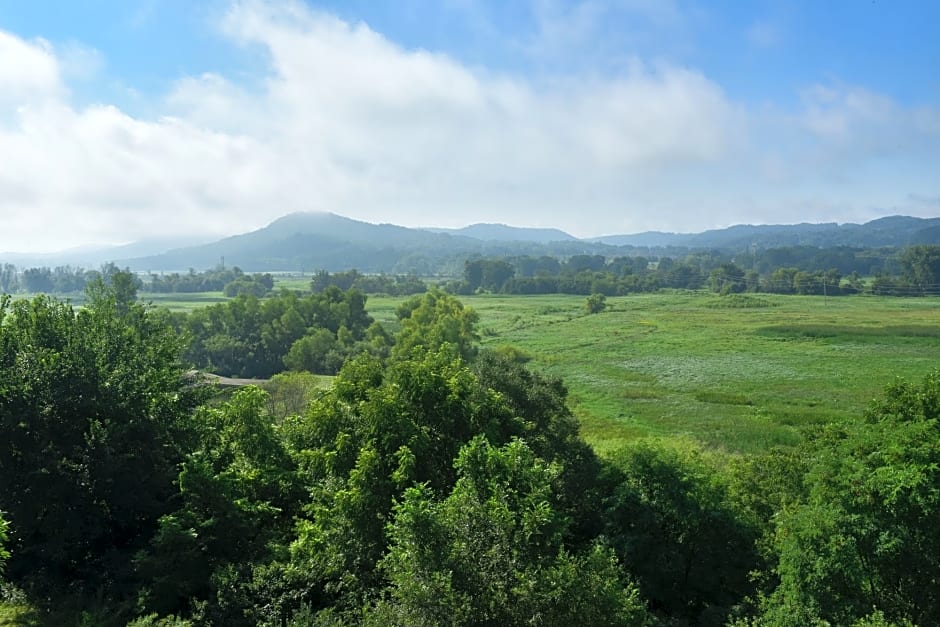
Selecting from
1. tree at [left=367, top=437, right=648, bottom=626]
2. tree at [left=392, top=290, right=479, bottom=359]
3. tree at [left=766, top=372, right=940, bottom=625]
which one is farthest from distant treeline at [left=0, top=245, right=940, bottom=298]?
tree at [left=766, top=372, right=940, bottom=625]

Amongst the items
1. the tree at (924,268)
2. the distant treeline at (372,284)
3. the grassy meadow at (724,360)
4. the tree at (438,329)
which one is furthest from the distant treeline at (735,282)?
the tree at (438,329)

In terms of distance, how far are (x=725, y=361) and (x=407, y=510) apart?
64109 mm

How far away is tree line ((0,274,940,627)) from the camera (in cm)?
1225

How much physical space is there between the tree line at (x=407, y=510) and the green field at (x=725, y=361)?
17.3m

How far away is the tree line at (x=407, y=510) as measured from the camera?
1225cm

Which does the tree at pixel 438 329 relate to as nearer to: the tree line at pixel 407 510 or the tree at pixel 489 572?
the tree line at pixel 407 510

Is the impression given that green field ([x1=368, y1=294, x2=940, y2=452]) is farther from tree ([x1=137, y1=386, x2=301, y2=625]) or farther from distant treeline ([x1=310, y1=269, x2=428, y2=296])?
distant treeline ([x1=310, y1=269, x2=428, y2=296])

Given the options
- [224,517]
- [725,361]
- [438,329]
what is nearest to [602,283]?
[725,361]

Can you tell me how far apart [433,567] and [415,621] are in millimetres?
1066

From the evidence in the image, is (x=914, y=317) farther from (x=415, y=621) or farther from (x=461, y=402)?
(x=415, y=621)

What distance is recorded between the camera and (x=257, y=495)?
20.0 metres

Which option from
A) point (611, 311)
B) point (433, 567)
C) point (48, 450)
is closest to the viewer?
point (433, 567)

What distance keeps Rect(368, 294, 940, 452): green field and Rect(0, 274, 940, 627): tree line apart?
681 inches

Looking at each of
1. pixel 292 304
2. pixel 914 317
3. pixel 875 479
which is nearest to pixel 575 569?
pixel 875 479
